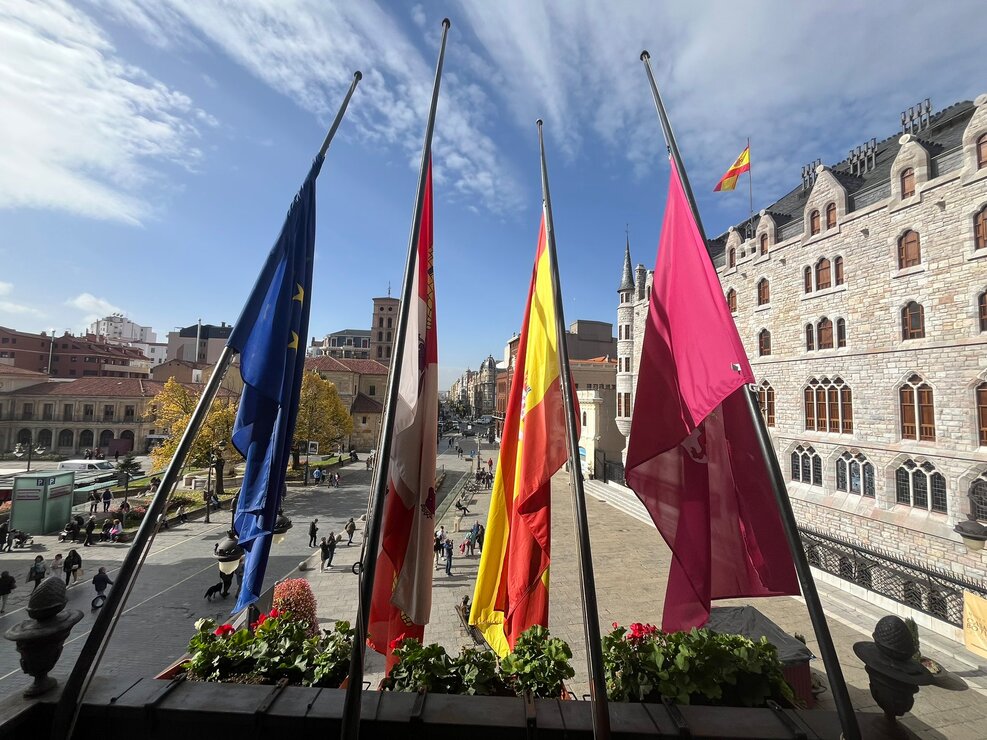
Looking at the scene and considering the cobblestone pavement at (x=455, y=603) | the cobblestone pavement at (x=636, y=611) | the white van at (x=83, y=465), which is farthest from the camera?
the white van at (x=83, y=465)

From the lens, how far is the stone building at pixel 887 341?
14938mm

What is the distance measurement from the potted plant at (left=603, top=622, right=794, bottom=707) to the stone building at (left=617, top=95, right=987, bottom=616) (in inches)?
525

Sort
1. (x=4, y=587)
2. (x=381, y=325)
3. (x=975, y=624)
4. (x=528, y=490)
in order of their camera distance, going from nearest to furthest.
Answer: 1. (x=528, y=490)
2. (x=975, y=624)
3. (x=4, y=587)
4. (x=381, y=325)

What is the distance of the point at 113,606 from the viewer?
3613mm

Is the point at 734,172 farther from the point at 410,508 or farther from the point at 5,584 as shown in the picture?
the point at 5,584

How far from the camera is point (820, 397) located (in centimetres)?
2081

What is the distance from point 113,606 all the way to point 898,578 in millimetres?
20797

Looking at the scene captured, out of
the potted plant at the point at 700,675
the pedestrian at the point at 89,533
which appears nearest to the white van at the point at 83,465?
the pedestrian at the point at 89,533

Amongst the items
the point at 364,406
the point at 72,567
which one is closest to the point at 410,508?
the point at 72,567

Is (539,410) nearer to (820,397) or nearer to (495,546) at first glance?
(495,546)

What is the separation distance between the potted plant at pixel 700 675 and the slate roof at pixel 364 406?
53403 mm

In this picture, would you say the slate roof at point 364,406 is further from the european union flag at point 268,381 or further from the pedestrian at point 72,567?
the european union flag at point 268,381

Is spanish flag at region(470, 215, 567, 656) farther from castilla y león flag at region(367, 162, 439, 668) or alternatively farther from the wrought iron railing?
the wrought iron railing

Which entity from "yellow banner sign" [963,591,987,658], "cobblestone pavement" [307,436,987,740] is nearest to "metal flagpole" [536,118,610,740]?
"cobblestone pavement" [307,436,987,740]
